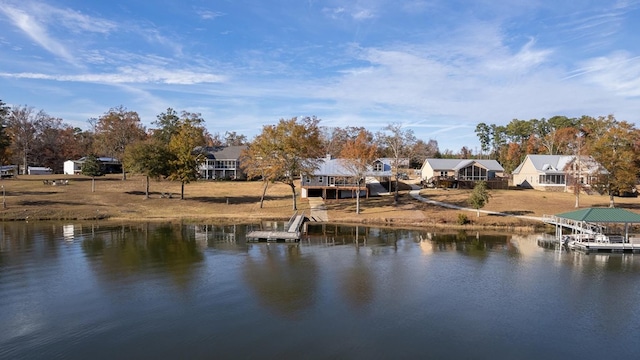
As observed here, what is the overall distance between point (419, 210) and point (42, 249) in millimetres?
43016

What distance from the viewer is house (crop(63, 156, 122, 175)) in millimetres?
98938

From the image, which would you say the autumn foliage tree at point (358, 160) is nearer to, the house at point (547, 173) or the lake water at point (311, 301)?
the lake water at point (311, 301)

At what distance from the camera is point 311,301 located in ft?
81.2

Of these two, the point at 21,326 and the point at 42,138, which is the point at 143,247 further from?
the point at 42,138

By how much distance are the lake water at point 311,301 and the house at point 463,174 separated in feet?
124

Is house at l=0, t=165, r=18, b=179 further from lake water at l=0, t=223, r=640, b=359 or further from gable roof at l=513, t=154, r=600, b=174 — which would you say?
gable roof at l=513, t=154, r=600, b=174

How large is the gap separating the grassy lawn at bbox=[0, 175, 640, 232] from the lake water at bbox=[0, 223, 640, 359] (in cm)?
1394

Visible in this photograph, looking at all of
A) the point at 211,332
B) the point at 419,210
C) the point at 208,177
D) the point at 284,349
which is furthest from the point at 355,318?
the point at 208,177

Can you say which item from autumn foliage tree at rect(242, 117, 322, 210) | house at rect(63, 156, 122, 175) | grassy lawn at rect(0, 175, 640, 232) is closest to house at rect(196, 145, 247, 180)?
grassy lawn at rect(0, 175, 640, 232)

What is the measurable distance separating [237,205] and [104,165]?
164ft

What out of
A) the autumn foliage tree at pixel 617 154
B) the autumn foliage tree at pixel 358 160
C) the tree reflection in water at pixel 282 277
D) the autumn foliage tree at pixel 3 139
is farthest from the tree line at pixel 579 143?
the autumn foliage tree at pixel 3 139

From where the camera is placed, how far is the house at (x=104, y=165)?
98938 mm

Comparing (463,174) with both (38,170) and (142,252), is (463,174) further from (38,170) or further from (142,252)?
(38,170)

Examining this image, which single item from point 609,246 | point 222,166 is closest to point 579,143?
point 609,246
